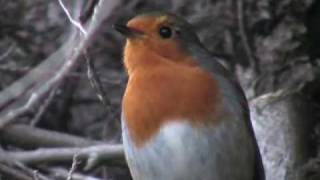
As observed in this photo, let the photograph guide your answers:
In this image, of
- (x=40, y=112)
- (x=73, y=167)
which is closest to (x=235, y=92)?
(x=73, y=167)

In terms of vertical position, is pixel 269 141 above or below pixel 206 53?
below

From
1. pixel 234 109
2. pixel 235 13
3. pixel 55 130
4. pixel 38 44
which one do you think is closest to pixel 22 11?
pixel 38 44

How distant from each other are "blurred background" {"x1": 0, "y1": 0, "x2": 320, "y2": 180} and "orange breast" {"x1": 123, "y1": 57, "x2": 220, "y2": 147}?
0.36 meters

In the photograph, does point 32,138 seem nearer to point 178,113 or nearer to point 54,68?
point 178,113

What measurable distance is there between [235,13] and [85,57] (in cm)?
197

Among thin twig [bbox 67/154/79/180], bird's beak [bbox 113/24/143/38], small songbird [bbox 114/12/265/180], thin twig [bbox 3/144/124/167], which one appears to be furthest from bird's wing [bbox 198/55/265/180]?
thin twig [bbox 3/144/124/167]

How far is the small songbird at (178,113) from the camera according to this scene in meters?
5.34

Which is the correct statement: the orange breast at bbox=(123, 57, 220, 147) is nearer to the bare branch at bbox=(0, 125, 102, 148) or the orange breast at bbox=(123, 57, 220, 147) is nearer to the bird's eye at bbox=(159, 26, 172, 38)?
the bird's eye at bbox=(159, 26, 172, 38)

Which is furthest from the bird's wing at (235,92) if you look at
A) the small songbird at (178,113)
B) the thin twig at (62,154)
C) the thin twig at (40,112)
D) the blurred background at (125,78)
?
the thin twig at (40,112)

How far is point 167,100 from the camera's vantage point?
5.37 meters

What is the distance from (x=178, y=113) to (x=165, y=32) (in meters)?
0.46

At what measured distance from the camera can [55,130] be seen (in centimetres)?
730

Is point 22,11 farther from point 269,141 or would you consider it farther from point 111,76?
point 269,141

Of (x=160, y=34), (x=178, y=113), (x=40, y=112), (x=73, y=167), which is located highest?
(x=160, y=34)
